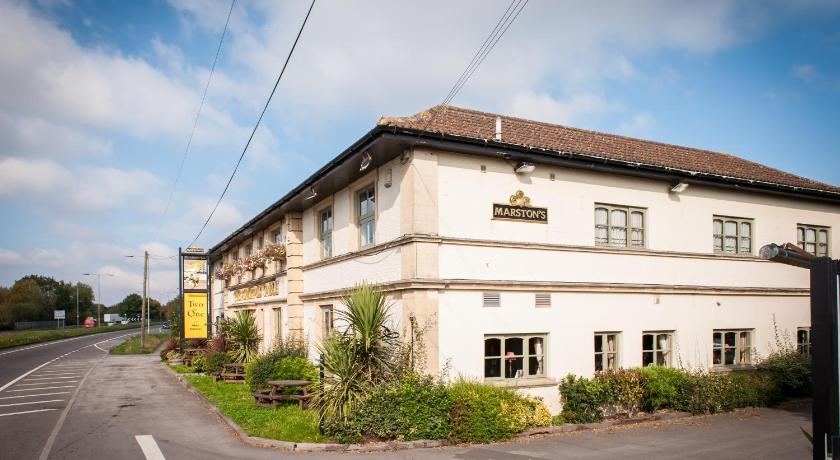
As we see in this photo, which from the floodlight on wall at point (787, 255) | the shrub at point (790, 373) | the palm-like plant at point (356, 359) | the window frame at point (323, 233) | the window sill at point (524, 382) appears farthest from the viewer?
the window frame at point (323, 233)

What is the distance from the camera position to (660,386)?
1379cm

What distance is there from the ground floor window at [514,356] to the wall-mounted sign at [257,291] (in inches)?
440

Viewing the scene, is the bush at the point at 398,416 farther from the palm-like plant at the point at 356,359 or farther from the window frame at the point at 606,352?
the window frame at the point at 606,352

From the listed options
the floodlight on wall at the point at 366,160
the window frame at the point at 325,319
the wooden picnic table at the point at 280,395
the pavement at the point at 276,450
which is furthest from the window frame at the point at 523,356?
the window frame at the point at 325,319

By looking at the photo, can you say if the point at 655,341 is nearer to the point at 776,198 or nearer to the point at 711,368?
the point at 711,368

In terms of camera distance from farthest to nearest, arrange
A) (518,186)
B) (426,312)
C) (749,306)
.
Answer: (749,306)
(518,186)
(426,312)

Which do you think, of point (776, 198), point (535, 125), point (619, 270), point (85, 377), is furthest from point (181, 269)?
point (776, 198)

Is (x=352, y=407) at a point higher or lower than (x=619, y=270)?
lower

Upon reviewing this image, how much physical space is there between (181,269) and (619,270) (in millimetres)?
25441

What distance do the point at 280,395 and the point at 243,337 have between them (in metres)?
8.46

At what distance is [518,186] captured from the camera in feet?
44.9

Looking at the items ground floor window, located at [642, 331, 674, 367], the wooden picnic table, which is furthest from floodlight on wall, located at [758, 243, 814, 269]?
the wooden picnic table

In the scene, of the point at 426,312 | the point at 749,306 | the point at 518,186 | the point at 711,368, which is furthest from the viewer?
the point at 749,306

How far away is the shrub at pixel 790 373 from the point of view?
15969mm
